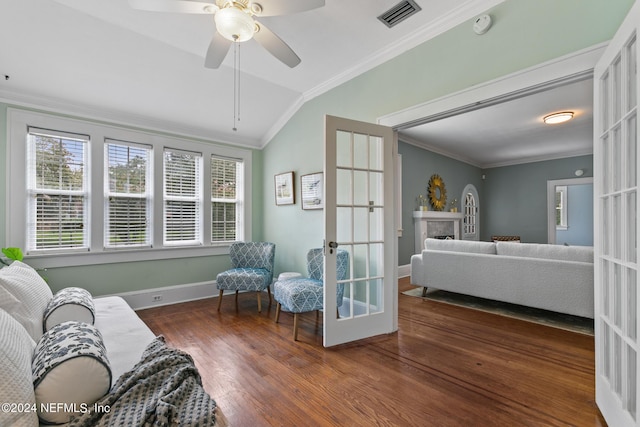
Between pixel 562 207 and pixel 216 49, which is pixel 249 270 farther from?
pixel 562 207

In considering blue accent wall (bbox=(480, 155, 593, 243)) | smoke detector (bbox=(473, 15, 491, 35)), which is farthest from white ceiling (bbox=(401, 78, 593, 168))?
smoke detector (bbox=(473, 15, 491, 35))

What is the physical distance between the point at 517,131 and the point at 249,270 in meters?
5.45

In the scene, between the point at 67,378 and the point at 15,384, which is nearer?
the point at 15,384

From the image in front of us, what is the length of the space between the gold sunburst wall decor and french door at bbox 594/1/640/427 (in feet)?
15.5

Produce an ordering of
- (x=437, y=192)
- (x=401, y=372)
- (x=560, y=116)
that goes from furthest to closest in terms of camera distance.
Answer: (x=437, y=192)
(x=560, y=116)
(x=401, y=372)

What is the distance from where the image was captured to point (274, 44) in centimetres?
213

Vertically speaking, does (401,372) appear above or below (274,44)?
below

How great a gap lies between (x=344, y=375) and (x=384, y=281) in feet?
3.32

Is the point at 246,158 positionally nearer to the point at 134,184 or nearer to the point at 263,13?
the point at 134,184

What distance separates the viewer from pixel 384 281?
2953 mm

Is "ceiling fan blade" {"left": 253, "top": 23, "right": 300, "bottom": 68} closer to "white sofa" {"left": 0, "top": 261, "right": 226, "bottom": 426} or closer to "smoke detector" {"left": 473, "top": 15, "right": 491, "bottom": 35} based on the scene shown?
"smoke detector" {"left": 473, "top": 15, "right": 491, "bottom": 35}

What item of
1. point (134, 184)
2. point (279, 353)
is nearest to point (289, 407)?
point (279, 353)

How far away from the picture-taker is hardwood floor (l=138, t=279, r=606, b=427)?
177 cm

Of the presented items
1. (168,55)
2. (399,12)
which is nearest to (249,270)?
(168,55)
